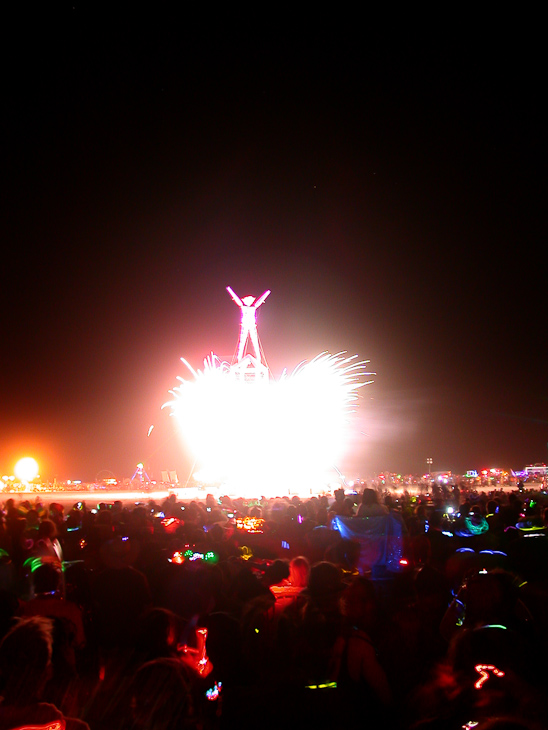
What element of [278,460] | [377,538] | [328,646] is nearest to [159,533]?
[377,538]

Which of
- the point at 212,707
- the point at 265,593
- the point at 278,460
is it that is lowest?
the point at 212,707

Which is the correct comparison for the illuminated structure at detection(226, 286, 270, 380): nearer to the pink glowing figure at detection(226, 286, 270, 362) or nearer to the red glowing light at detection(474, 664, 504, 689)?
the pink glowing figure at detection(226, 286, 270, 362)

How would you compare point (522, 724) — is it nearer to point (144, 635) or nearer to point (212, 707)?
point (212, 707)

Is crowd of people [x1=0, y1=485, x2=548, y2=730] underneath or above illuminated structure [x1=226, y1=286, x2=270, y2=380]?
underneath

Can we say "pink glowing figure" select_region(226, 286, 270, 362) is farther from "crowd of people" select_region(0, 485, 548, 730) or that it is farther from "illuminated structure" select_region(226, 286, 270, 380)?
"crowd of people" select_region(0, 485, 548, 730)

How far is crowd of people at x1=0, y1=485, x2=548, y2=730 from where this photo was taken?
9.29 feet

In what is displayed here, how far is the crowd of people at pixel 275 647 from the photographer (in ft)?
9.29

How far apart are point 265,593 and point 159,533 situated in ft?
15.6

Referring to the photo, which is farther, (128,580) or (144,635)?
(128,580)

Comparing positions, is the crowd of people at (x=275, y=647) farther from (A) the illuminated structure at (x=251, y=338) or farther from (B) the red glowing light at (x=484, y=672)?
(A) the illuminated structure at (x=251, y=338)

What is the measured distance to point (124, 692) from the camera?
3469 millimetres

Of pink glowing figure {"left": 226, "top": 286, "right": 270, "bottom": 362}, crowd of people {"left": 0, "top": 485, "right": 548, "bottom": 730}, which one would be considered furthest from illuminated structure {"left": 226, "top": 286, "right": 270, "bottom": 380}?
crowd of people {"left": 0, "top": 485, "right": 548, "bottom": 730}

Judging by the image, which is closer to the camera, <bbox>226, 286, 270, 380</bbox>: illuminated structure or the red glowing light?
the red glowing light

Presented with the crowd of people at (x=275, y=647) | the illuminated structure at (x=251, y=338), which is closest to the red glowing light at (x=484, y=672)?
the crowd of people at (x=275, y=647)
